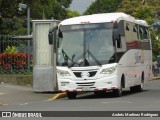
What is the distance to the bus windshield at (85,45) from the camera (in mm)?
23500

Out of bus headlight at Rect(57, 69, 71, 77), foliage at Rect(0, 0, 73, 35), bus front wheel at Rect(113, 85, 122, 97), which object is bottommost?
bus front wheel at Rect(113, 85, 122, 97)

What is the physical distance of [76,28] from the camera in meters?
24.2

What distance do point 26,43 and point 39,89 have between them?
5.17 meters

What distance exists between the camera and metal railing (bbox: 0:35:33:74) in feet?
99.4

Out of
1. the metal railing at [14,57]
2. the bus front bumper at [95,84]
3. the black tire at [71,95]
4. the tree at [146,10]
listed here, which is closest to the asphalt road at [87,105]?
the bus front bumper at [95,84]

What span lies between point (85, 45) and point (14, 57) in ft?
24.7

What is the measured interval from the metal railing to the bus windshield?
6.07 metres

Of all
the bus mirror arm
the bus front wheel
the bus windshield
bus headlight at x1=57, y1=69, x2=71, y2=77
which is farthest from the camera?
the bus front wheel

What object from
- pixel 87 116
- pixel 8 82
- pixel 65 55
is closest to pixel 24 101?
pixel 65 55

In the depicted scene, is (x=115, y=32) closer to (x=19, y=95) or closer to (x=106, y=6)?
(x=19, y=95)

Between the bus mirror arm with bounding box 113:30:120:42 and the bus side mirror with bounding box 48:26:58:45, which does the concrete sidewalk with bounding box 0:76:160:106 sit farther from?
the bus mirror arm with bounding box 113:30:120:42

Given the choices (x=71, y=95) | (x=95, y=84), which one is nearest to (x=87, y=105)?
(x=95, y=84)

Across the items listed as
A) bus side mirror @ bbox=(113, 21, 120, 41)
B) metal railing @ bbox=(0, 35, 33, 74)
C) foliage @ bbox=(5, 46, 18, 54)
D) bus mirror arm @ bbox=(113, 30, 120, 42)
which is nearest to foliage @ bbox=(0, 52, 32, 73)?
metal railing @ bbox=(0, 35, 33, 74)

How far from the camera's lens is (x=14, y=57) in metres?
30.3
